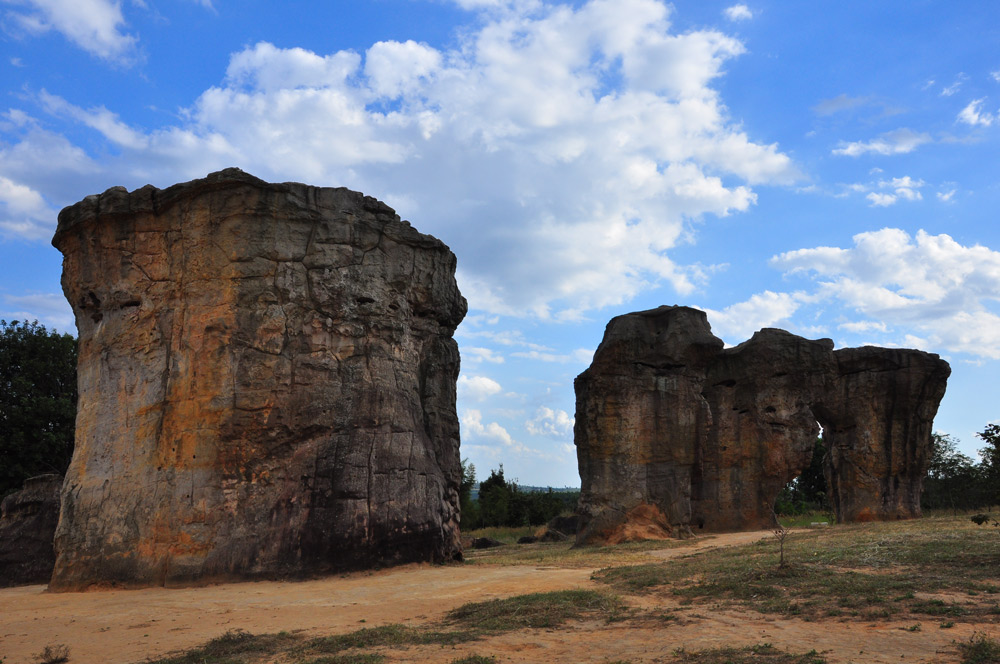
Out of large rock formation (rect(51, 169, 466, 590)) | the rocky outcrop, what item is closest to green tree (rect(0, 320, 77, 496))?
the rocky outcrop

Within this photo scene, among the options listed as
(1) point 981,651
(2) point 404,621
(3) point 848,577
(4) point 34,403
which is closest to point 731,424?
(3) point 848,577

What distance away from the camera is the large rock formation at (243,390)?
1307 centimetres

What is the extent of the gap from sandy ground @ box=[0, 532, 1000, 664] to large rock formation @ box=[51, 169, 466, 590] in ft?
2.78

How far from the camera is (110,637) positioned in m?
9.23

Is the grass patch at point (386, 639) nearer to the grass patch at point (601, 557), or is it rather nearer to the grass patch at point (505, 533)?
the grass patch at point (601, 557)

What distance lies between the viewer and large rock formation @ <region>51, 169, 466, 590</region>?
13.1 metres

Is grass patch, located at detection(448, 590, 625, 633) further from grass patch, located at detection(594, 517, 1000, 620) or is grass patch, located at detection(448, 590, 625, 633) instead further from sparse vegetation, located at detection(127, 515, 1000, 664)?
grass patch, located at detection(594, 517, 1000, 620)

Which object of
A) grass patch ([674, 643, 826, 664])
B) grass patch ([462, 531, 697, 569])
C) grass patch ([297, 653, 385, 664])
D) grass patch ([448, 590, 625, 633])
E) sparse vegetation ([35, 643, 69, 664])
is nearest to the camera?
grass patch ([674, 643, 826, 664])

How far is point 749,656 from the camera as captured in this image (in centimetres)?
645

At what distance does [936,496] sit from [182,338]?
126ft

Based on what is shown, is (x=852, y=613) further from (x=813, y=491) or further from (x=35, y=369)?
(x=813, y=491)

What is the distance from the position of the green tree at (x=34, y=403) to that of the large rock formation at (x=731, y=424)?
1729 centimetres

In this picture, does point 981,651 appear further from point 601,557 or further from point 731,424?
point 731,424

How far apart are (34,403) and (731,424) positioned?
22.5m
